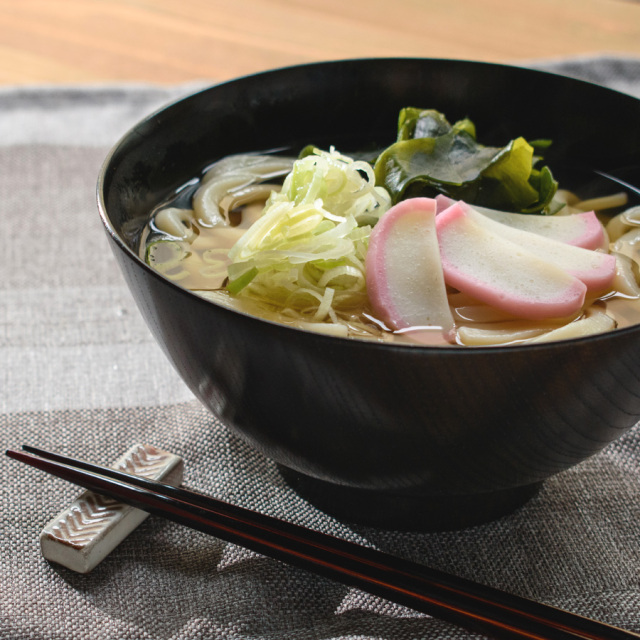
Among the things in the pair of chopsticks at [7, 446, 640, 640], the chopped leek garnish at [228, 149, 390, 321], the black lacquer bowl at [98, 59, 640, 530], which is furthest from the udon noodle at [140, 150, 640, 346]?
the pair of chopsticks at [7, 446, 640, 640]

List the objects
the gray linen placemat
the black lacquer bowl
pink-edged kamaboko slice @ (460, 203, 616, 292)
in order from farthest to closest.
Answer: pink-edged kamaboko slice @ (460, 203, 616, 292) < the gray linen placemat < the black lacquer bowl

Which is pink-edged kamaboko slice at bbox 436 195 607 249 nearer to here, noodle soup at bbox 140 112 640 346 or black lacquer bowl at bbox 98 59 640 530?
noodle soup at bbox 140 112 640 346

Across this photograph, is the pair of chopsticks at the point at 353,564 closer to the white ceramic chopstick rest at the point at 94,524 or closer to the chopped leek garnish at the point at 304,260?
→ the white ceramic chopstick rest at the point at 94,524

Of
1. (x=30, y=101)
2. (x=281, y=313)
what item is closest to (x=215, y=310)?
(x=281, y=313)

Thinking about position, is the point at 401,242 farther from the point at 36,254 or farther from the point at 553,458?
the point at 36,254

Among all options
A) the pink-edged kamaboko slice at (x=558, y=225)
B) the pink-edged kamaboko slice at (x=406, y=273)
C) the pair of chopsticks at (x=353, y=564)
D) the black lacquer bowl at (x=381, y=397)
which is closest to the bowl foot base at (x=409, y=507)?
the black lacquer bowl at (x=381, y=397)

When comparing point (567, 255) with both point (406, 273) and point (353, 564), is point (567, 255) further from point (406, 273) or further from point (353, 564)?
point (353, 564)
